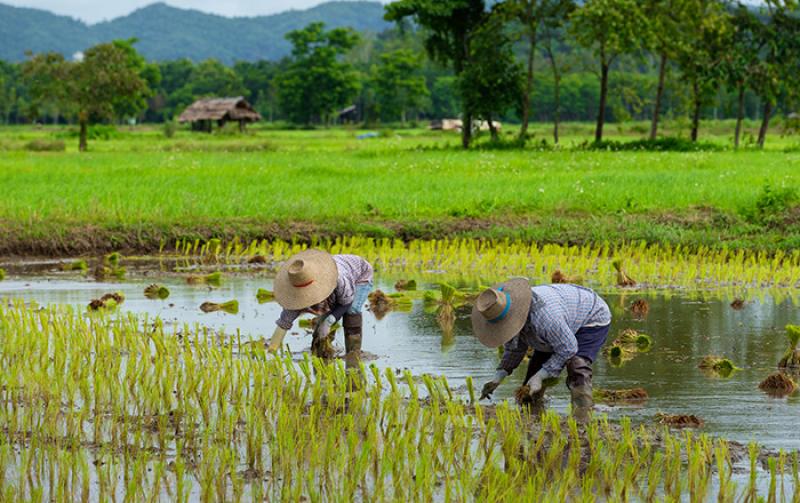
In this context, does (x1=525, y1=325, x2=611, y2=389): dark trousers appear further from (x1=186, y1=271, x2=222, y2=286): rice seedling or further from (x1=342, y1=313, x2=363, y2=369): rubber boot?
(x1=186, y1=271, x2=222, y2=286): rice seedling

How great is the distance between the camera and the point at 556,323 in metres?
6.09

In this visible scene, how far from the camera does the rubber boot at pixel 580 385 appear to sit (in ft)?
20.9

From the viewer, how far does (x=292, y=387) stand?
6875 millimetres

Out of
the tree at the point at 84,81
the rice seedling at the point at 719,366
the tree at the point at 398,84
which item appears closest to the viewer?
the rice seedling at the point at 719,366

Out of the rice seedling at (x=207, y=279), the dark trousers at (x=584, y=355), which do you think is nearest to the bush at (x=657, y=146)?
the rice seedling at (x=207, y=279)

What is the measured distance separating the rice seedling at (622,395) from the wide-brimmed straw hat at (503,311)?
1104mm

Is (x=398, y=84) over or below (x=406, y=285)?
over

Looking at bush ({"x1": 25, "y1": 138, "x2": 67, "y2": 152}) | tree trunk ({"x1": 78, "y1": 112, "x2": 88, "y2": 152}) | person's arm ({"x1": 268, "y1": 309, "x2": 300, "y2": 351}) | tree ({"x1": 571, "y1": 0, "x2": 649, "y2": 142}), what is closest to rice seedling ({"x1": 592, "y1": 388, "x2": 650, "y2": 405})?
person's arm ({"x1": 268, "y1": 309, "x2": 300, "y2": 351})

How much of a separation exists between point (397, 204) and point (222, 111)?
42.5 m

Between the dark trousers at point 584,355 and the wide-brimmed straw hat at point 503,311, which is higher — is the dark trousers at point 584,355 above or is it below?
below

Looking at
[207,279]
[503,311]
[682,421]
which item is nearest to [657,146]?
[207,279]

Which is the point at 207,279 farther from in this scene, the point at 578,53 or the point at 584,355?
the point at 578,53

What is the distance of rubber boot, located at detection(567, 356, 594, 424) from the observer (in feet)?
20.9

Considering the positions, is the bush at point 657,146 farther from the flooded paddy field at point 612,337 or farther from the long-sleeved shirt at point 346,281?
the long-sleeved shirt at point 346,281
